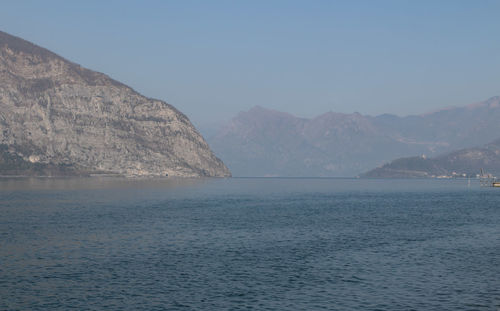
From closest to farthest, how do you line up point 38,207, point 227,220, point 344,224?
point 344,224, point 227,220, point 38,207

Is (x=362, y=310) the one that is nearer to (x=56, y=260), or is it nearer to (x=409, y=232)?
(x=56, y=260)

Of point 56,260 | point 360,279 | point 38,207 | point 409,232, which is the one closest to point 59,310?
point 56,260

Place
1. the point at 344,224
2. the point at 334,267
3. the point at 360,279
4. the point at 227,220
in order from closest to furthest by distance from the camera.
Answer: the point at 360,279, the point at 334,267, the point at 344,224, the point at 227,220

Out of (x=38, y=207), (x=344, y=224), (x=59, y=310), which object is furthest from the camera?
(x=38, y=207)

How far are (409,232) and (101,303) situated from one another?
70.4 meters

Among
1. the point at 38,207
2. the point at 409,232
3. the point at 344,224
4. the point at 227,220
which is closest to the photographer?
the point at 409,232

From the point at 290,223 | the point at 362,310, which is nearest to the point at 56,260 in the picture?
the point at 362,310

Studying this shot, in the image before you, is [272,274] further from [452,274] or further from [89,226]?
[89,226]

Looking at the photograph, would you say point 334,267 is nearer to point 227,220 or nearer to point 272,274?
point 272,274

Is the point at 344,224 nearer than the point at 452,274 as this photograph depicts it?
No

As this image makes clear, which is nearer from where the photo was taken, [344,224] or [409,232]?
[409,232]

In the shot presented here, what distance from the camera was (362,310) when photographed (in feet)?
154

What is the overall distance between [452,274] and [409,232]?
41.1 metres

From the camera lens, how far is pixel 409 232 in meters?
102
